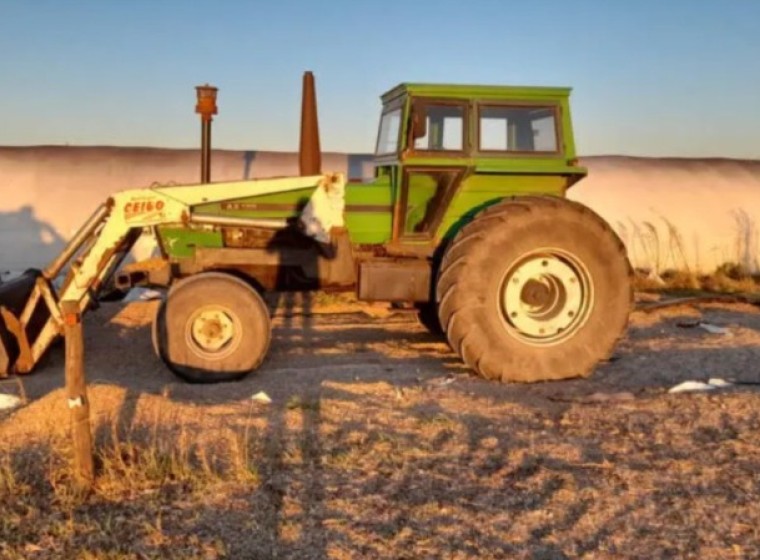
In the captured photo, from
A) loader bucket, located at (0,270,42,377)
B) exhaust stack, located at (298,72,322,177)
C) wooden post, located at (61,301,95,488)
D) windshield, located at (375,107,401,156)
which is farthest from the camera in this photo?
exhaust stack, located at (298,72,322,177)

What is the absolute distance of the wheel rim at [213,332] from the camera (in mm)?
7984

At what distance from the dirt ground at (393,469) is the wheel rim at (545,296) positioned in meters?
0.57

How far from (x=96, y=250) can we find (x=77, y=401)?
342 centimetres

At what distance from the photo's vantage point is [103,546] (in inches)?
161

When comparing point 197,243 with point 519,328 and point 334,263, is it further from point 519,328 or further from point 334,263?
point 519,328

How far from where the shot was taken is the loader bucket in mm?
8039

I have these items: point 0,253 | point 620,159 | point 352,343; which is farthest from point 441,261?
point 620,159

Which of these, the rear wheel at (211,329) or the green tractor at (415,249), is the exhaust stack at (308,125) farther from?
the rear wheel at (211,329)

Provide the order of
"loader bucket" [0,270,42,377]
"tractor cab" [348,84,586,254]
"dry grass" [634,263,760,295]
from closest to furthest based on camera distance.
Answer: "loader bucket" [0,270,42,377] < "tractor cab" [348,84,586,254] < "dry grass" [634,263,760,295]

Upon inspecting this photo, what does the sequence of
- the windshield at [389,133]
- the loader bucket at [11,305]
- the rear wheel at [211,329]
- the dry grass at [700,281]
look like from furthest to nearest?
1. the dry grass at [700,281]
2. the windshield at [389,133]
3. the loader bucket at [11,305]
4. the rear wheel at [211,329]

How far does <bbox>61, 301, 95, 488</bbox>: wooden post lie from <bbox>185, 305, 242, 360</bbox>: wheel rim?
2.94 metres

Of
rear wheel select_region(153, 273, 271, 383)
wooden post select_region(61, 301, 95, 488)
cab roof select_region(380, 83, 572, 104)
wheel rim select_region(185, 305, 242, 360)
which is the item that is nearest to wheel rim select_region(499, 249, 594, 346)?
cab roof select_region(380, 83, 572, 104)

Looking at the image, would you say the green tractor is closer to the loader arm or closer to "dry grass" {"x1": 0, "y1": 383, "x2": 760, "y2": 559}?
the loader arm

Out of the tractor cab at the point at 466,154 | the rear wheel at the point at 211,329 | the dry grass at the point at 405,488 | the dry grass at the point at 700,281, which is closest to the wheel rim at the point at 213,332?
the rear wheel at the point at 211,329
